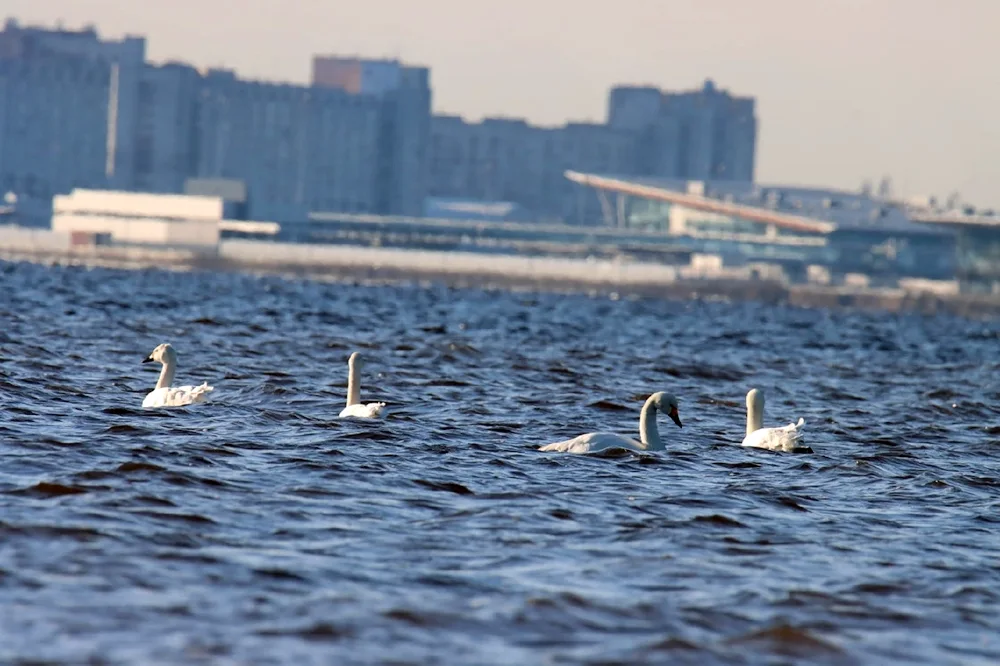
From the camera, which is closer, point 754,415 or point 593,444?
point 593,444

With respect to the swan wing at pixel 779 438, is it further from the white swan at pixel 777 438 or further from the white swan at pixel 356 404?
the white swan at pixel 356 404

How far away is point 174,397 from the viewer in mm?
22359

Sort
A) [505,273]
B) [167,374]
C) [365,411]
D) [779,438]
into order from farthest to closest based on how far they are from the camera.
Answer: [505,273] → [167,374] → [365,411] → [779,438]

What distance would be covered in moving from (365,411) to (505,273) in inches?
4985

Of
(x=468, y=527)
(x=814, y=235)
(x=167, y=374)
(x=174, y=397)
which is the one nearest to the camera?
(x=468, y=527)

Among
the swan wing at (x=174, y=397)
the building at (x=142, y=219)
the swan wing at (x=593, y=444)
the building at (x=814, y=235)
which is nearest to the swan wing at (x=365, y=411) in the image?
the swan wing at (x=174, y=397)

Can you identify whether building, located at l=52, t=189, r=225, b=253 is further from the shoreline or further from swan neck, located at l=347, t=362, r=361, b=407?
swan neck, located at l=347, t=362, r=361, b=407

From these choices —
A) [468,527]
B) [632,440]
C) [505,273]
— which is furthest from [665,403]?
[505,273]

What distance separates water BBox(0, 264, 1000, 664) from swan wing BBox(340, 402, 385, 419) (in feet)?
0.57

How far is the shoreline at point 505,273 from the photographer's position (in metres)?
145

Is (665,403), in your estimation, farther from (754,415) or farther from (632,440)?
(754,415)

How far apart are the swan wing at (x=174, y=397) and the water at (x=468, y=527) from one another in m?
0.25

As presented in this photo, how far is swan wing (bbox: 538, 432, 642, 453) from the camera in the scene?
19328 mm

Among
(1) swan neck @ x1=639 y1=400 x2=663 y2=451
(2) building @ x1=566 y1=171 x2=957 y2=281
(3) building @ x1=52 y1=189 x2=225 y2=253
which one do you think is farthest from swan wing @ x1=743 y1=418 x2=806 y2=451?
(2) building @ x1=566 y1=171 x2=957 y2=281
